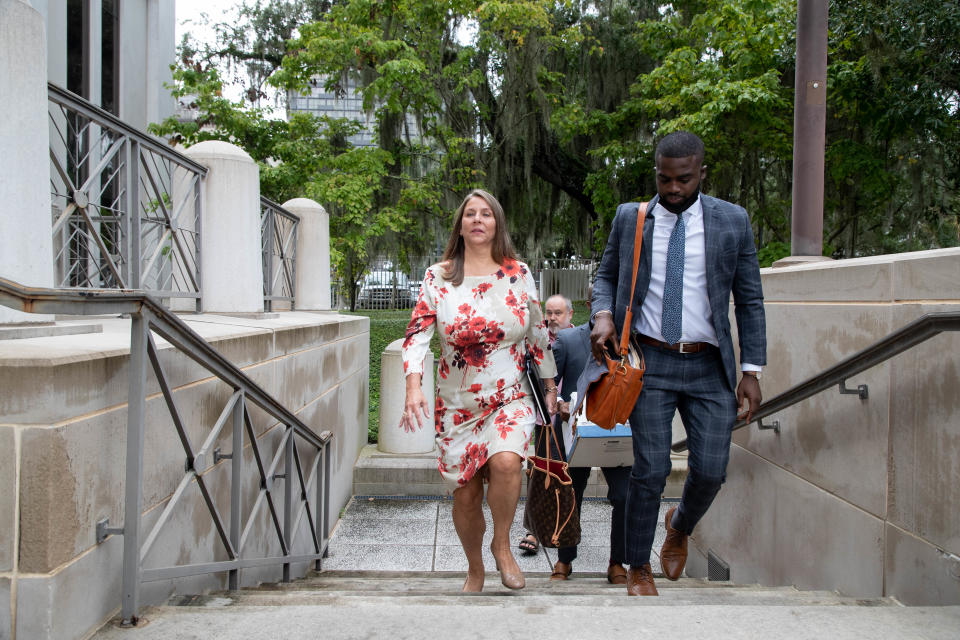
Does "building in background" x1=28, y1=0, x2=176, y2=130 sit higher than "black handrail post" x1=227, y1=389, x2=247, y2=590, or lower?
higher

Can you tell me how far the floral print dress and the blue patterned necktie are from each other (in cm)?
56

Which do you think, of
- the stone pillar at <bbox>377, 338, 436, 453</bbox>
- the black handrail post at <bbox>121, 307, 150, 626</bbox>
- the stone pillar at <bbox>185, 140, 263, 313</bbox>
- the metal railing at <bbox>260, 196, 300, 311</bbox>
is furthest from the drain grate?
the metal railing at <bbox>260, 196, 300, 311</bbox>

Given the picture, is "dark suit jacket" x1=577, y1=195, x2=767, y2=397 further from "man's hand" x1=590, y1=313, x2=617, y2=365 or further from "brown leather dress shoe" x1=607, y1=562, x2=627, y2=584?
"brown leather dress shoe" x1=607, y1=562, x2=627, y2=584

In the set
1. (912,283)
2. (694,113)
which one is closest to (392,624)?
(912,283)

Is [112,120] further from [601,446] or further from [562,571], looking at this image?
[562,571]

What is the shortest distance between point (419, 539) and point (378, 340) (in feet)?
30.2

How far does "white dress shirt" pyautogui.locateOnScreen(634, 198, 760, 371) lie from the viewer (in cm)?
299

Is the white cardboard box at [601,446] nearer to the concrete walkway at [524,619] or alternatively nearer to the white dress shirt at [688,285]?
the white dress shirt at [688,285]

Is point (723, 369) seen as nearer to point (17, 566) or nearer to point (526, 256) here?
point (17, 566)

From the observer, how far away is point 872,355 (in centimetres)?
279

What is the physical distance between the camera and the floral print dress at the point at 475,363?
309 centimetres

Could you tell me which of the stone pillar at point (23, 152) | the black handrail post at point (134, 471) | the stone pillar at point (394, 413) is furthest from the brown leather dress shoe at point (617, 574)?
the stone pillar at point (394, 413)

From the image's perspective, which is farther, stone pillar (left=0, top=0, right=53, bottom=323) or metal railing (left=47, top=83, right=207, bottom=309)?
metal railing (left=47, top=83, right=207, bottom=309)

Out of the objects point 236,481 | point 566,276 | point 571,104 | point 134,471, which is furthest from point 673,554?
point 566,276
